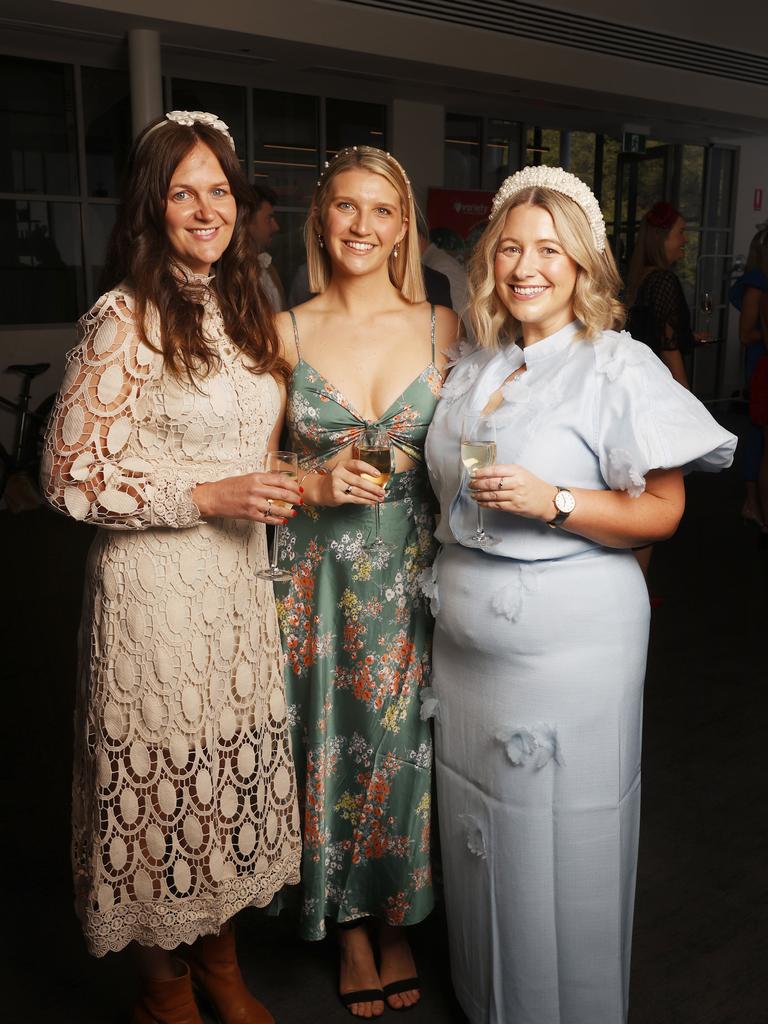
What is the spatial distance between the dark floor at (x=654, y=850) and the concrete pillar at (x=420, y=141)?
623cm

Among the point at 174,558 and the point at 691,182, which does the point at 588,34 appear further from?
the point at 174,558

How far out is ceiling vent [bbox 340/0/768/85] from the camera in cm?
841

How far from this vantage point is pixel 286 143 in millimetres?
9859

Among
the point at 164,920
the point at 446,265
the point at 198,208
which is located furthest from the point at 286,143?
the point at 164,920

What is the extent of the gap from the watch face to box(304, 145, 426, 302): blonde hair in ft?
2.64

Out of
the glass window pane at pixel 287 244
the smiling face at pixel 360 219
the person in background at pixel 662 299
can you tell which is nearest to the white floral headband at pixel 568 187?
the smiling face at pixel 360 219

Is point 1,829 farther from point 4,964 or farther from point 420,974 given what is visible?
point 420,974

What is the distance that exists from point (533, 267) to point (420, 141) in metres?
9.04

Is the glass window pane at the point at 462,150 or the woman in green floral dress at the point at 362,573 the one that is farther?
the glass window pane at the point at 462,150

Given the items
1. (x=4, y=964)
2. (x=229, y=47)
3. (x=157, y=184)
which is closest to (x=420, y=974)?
(x=4, y=964)

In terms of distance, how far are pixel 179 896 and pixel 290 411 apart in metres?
1.13

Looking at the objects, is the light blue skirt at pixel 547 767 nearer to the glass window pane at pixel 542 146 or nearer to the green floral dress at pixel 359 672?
the green floral dress at pixel 359 672

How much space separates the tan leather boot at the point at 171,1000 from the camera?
2332mm

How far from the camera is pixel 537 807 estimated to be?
7.13 feet
